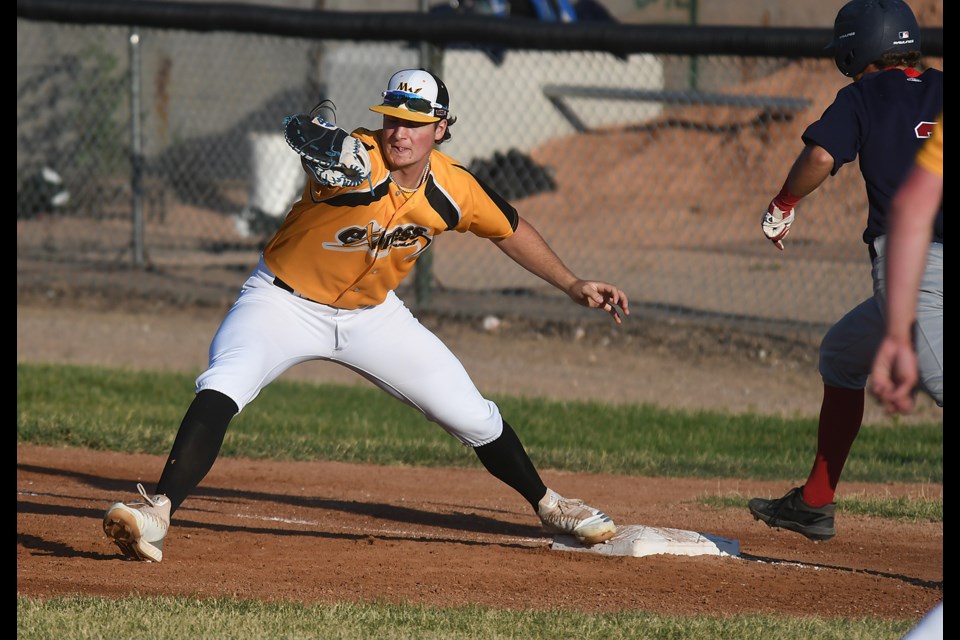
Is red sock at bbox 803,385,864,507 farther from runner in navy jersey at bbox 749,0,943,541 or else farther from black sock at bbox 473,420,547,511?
black sock at bbox 473,420,547,511

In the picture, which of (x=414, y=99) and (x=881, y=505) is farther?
(x=881, y=505)

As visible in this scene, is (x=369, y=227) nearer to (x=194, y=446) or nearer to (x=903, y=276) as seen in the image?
(x=194, y=446)

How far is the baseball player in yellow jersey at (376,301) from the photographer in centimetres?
482

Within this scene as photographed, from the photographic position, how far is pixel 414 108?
5047 millimetres

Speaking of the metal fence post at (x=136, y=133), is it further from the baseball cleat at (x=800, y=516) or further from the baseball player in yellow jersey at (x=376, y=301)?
the baseball cleat at (x=800, y=516)

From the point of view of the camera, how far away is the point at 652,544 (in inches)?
216

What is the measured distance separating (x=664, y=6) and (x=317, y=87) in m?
11.1

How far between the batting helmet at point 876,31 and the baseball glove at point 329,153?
180 cm

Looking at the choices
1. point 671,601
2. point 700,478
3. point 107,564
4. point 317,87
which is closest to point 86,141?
point 317,87

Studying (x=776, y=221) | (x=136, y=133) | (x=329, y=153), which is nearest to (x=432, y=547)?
(x=329, y=153)

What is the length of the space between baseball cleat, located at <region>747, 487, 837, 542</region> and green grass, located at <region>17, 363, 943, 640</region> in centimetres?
95

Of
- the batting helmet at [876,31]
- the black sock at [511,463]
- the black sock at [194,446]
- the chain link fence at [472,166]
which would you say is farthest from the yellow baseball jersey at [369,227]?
the chain link fence at [472,166]

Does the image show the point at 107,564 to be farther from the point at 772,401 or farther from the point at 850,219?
the point at 850,219

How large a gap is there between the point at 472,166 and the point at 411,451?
397 inches
